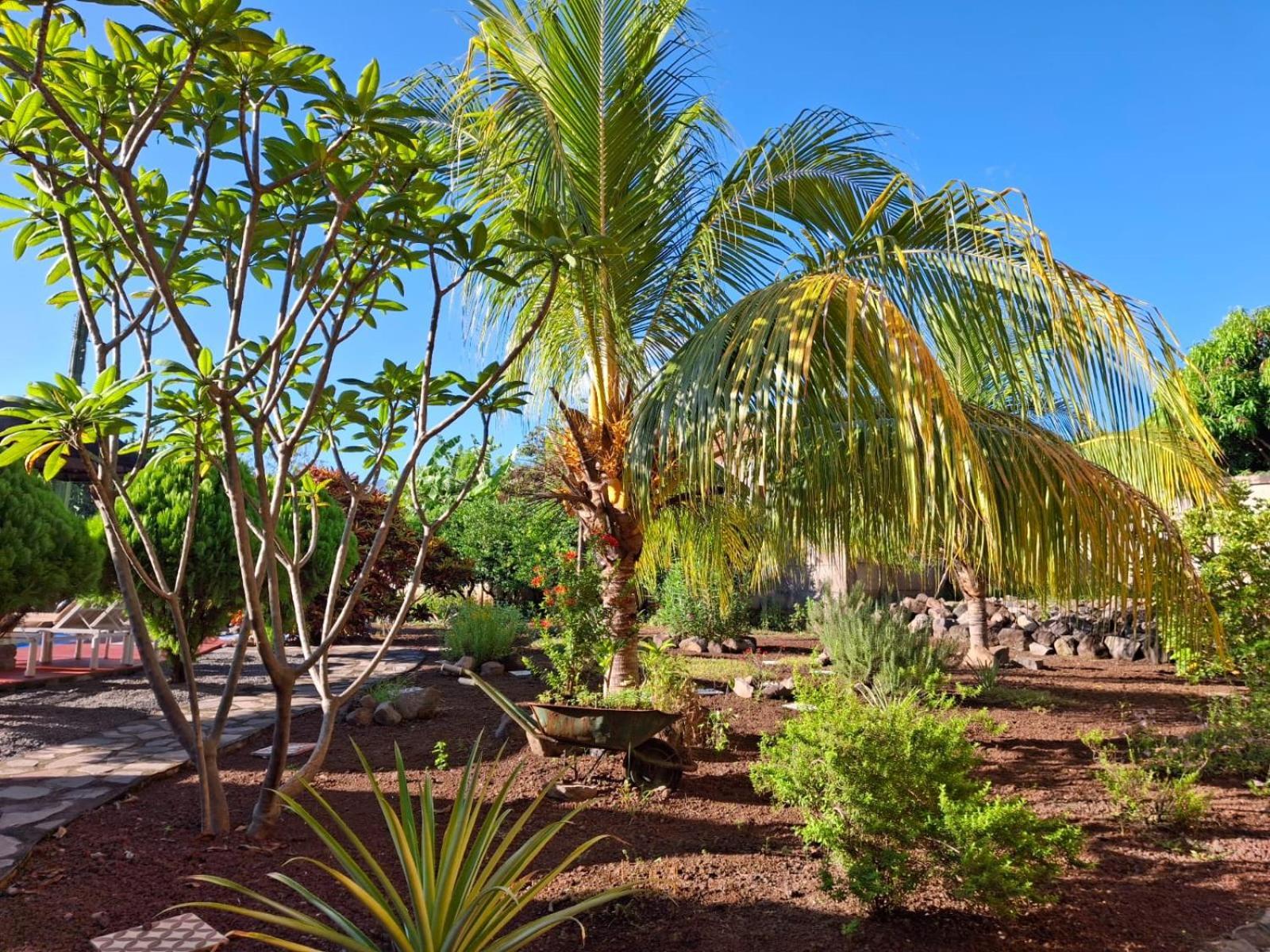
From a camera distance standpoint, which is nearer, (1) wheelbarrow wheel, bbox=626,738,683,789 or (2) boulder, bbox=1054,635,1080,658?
(1) wheelbarrow wheel, bbox=626,738,683,789

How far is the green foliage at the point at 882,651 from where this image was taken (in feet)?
21.7

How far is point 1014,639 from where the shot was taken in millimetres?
12102

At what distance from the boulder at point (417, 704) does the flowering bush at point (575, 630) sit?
35.4 inches

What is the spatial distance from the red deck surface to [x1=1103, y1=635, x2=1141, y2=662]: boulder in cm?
1151

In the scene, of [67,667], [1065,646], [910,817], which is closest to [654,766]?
[910,817]

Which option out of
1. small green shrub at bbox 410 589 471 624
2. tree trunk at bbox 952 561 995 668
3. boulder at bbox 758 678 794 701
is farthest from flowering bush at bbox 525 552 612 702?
small green shrub at bbox 410 589 471 624

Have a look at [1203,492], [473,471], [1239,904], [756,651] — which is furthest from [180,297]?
[756,651]

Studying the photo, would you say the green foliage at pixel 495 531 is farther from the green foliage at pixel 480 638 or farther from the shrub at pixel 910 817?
the shrub at pixel 910 817

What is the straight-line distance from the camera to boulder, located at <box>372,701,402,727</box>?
20.1ft

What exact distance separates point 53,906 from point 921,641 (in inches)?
250

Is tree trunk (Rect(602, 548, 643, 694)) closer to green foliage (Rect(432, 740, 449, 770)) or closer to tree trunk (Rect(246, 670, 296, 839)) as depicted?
green foliage (Rect(432, 740, 449, 770))

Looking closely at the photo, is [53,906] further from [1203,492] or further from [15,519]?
[1203,492]

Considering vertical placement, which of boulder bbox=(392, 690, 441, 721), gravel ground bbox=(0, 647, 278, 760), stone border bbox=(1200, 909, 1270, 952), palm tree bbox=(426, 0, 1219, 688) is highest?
palm tree bbox=(426, 0, 1219, 688)

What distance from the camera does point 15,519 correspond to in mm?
6316
